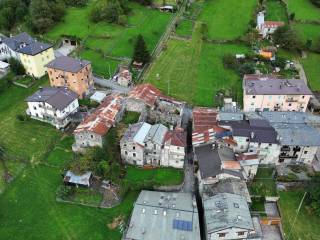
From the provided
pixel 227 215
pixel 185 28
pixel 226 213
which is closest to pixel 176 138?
pixel 226 213

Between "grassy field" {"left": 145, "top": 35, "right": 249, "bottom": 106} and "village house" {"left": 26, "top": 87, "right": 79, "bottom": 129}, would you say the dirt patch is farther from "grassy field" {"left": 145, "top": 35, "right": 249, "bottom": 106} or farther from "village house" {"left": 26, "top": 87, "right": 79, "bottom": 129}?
"grassy field" {"left": 145, "top": 35, "right": 249, "bottom": 106}

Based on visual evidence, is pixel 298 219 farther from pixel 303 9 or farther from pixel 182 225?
pixel 303 9

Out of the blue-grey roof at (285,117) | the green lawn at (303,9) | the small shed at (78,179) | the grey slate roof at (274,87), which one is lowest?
the small shed at (78,179)

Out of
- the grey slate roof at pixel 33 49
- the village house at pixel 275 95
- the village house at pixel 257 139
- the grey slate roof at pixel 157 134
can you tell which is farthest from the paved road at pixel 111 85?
the village house at pixel 275 95

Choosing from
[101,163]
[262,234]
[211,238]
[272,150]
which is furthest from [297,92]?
[101,163]

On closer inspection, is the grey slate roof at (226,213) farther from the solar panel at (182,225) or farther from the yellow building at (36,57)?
the yellow building at (36,57)

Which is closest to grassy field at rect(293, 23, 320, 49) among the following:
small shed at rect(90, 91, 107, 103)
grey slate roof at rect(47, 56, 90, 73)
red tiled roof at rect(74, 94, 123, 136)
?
small shed at rect(90, 91, 107, 103)
